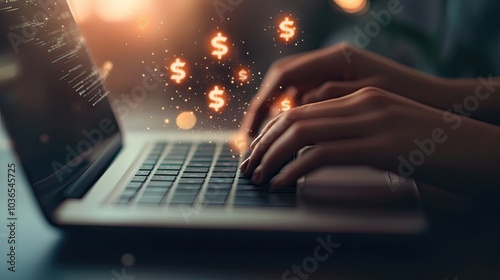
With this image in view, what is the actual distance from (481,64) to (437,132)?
45 centimetres

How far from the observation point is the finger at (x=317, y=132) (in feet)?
1.32

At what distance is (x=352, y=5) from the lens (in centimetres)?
79

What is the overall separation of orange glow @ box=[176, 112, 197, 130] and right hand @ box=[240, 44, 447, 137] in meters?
0.09

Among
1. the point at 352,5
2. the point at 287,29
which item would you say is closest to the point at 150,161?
the point at 287,29

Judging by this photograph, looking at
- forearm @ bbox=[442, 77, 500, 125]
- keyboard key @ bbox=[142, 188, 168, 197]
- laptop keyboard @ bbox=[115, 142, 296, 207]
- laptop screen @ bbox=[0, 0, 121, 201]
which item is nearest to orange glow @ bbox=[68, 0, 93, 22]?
laptop screen @ bbox=[0, 0, 121, 201]

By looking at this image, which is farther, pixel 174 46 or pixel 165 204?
pixel 174 46

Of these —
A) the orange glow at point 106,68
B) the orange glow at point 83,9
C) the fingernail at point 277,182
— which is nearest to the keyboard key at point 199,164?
the fingernail at point 277,182

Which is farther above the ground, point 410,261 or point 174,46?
point 174,46

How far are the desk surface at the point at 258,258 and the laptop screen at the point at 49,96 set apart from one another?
0.06 meters

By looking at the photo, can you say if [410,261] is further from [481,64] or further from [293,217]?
[481,64]

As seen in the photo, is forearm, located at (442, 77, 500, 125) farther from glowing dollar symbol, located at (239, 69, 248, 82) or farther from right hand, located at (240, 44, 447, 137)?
glowing dollar symbol, located at (239, 69, 248, 82)

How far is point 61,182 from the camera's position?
41 cm

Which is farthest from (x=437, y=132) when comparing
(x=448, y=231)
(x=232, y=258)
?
(x=232, y=258)

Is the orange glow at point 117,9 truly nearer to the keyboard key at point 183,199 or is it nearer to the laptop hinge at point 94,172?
the laptop hinge at point 94,172
